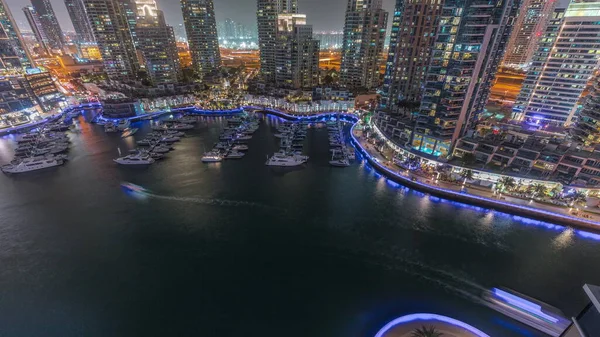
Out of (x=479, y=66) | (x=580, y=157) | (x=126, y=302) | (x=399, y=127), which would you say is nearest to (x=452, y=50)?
(x=479, y=66)

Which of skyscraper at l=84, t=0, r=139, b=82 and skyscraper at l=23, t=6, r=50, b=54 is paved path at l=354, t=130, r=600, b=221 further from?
skyscraper at l=23, t=6, r=50, b=54

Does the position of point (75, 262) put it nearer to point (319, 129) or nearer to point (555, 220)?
point (319, 129)

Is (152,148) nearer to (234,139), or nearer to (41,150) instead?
(234,139)

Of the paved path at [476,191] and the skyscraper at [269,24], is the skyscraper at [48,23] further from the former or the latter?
the paved path at [476,191]

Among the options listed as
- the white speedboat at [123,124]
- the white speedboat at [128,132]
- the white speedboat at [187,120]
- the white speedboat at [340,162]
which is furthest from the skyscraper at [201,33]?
the white speedboat at [340,162]

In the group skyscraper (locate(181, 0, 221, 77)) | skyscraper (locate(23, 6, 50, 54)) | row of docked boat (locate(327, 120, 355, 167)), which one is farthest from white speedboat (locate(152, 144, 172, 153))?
skyscraper (locate(23, 6, 50, 54))
